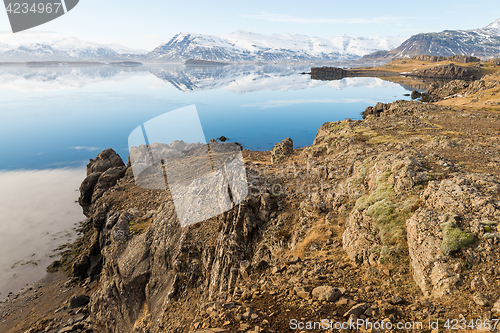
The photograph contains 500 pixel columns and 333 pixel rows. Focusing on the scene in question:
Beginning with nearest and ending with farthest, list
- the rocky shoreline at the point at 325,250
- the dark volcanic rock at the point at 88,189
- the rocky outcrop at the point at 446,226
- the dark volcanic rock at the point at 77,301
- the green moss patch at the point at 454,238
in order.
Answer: the rocky shoreline at the point at 325,250 < the rocky outcrop at the point at 446,226 < the green moss patch at the point at 454,238 < the dark volcanic rock at the point at 77,301 < the dark volcanic rock at the point at 88,189

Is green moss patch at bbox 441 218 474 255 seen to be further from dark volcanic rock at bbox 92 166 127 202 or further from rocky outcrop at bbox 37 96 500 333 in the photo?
dark volcanic rock at bbox 92 166 127 202

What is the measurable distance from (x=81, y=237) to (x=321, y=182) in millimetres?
37005

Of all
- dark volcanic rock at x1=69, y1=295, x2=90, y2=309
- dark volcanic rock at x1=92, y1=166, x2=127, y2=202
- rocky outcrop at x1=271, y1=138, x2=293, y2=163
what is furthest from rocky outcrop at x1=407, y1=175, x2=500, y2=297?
dark volcanic rock at x1=92, y1=166, x2=127, y2=202

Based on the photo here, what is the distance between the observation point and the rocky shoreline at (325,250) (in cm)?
922

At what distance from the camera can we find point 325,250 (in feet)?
44.4

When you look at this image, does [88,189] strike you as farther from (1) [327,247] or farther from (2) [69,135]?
(2) [69,135]

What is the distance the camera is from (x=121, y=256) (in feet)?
72.1

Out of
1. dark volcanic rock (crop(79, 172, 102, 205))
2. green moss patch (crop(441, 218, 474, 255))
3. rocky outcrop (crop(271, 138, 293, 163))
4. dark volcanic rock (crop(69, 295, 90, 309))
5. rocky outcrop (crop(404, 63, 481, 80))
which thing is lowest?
dark volcanic rock (crop(69, 295, 90, 309))

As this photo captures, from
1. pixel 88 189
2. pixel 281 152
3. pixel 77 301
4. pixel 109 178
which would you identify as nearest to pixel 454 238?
pixel 281 152

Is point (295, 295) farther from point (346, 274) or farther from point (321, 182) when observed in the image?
point (321, 182)

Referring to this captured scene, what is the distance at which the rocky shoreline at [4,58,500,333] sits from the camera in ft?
30.2

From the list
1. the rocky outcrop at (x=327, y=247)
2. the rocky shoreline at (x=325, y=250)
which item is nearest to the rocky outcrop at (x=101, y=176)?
the rocky shoreline at (x=325, y=250)

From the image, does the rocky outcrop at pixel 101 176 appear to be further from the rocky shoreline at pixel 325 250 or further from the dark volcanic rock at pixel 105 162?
the rocky shoreline at pixel 325 250

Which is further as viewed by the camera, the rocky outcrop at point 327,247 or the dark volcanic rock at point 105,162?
the dark volcanic rock at point 105,162
